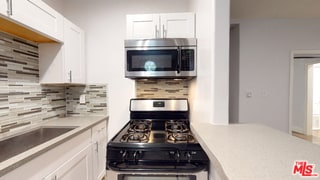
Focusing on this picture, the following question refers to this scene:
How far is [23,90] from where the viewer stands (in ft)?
6.18

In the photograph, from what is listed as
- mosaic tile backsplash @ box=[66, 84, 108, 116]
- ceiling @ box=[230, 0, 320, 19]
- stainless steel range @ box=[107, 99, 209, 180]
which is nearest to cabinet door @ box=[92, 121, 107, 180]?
mosaic tile backsplash @ box=[66, 84, 108, 116]

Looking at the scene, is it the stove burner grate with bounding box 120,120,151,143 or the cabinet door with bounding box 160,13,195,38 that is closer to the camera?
the stove burner grate with bounding box 120,120,151,143

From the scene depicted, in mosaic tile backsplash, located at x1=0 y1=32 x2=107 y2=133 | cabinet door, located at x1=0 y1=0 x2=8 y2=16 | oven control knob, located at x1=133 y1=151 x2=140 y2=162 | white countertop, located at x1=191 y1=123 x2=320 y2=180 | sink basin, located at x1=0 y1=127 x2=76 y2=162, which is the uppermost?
cabinet door, located at x1=0 y1=0 x2=8 y2=16

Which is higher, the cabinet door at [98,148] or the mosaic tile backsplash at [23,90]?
the mosaic tile backsplash at [23,90]

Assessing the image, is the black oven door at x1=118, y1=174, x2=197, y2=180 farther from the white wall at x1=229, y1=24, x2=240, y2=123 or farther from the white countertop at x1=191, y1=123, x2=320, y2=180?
the white wall at x1=229, y1=24, x2=240, y2=123

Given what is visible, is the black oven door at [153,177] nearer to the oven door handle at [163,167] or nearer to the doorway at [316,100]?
the oven door handle at [163,167]

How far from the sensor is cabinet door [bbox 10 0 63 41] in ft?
4.54

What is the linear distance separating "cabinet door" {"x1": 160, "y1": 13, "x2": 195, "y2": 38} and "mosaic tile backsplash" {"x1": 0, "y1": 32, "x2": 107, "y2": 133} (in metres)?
1.36

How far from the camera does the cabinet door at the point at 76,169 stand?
1448 mm

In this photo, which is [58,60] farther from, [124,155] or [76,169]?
[124,155]

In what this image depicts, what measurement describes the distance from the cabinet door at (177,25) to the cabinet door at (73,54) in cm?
102

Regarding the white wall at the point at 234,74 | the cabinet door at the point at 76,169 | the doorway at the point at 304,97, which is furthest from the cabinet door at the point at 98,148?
the doorway at the point at 304,97

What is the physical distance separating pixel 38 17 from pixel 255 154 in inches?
71.6

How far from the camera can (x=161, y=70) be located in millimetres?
2082
